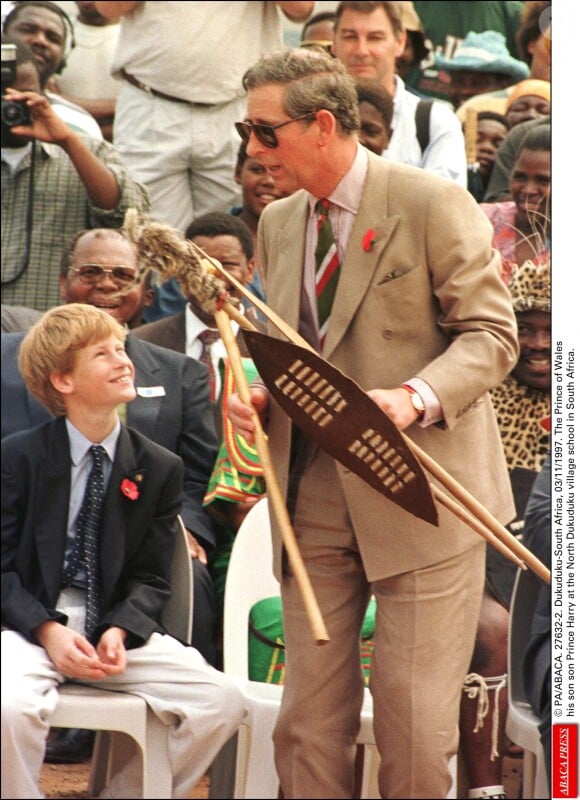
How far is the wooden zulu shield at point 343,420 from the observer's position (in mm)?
2189

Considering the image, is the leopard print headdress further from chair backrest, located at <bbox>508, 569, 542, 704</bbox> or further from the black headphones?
the black headphones

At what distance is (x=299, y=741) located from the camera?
2373 millimetres

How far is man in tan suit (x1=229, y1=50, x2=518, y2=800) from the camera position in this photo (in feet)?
7.29

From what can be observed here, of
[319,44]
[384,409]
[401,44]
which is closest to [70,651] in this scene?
[384,409]

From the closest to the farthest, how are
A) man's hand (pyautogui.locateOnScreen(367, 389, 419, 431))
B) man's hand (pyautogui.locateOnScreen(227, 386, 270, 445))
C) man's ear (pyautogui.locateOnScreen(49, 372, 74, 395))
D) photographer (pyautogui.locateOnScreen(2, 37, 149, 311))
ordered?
1. man's hand (pyautogui.locateOnScreen(367, 389, 419, 431))
2. man's hand (pyautogui.locateOnScreen(227, 386, 270, 445))
3. man's ear (pyautogui.locateOnScreen(49, 372, 74, 395))
4. photographer (pyautogui.locateOnScreen(2, 37, 149, 311))

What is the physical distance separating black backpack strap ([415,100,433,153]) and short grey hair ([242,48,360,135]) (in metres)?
0.30

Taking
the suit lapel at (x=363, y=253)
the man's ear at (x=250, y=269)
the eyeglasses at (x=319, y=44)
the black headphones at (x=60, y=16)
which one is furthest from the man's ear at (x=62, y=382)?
the black headphones at (x=60, y=16)

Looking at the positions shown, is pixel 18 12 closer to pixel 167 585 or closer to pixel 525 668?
pixel 167 585

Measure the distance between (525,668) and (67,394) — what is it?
0.89m

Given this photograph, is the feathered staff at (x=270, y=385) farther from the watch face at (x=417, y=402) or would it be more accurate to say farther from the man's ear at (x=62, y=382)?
the man's ear at (x=62, y=382)

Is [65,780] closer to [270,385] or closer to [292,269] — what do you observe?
[270,385]

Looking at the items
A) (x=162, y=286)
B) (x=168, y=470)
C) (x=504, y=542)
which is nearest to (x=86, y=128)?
(x=162, y=286)

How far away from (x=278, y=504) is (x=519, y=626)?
534mm

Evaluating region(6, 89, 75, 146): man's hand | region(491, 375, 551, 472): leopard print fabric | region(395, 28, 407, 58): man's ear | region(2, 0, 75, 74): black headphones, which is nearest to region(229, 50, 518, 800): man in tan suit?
region(491, 375, 551, 472): leopard print fabric
